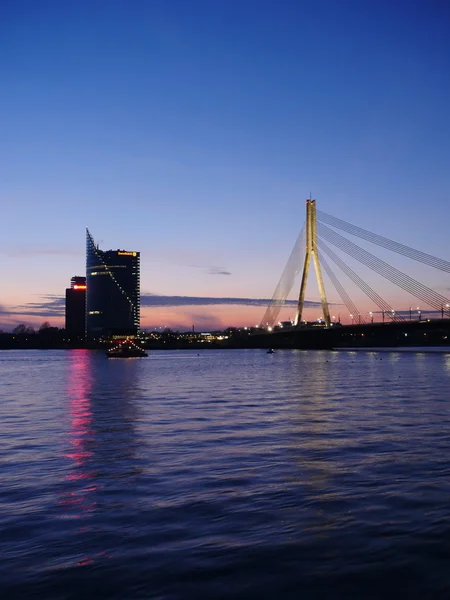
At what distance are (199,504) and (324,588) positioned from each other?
3.98 m

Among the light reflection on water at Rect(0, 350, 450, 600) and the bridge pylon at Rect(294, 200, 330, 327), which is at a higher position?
the bridge pylon at Rect(294, 200, 330, 327)

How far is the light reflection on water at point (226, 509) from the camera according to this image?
7930mm

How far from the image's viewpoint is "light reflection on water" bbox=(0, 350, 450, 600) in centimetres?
793

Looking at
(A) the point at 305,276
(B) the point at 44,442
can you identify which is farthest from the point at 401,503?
(A) the point at 305,276

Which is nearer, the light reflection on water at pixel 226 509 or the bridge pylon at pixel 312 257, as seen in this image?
the light reflection on water at pixel 226 509

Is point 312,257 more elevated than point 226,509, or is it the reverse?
point 312,257

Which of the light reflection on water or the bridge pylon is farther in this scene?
the bridge pylon

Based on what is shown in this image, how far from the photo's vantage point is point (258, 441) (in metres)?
18.8

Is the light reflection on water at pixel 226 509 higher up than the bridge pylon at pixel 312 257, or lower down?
lower down

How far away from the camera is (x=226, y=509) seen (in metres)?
11.0

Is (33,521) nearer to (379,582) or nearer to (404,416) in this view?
(379,582)

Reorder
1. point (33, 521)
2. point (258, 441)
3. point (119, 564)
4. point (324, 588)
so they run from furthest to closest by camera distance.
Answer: point (258, 441)
point (33, 521)
point (119, 564)
point (324, 588)

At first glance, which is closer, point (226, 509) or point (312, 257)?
point (226, 509)

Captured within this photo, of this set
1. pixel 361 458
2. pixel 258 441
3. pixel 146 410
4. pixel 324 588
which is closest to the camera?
pixel 324 588
